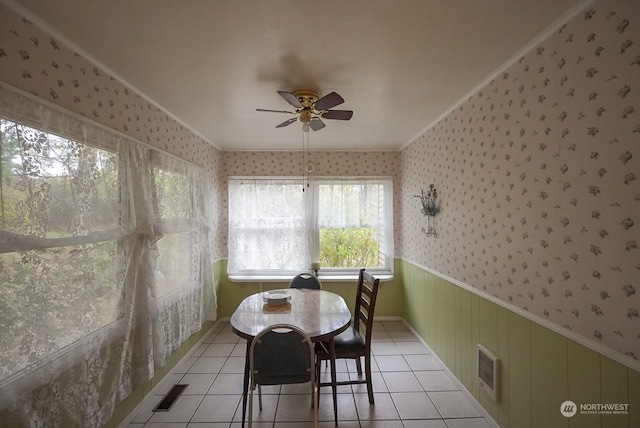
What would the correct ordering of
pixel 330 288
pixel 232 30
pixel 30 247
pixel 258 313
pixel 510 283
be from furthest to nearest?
pixel 330 288 < pixel 258 313 < pixel 510 283 < pixel 232 30 < pixel 30 247

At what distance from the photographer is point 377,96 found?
224 cm

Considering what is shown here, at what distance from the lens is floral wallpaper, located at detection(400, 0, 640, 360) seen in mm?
1121

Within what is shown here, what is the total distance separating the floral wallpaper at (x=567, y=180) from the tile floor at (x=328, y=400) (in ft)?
3.30

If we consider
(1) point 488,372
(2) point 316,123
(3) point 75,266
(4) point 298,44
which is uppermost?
(4) point 298,44

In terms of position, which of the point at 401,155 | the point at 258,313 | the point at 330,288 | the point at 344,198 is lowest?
the point at 330,288

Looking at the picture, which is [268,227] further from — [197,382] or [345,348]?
[345,348]

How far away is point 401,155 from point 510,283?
253cm

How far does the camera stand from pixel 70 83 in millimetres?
1565

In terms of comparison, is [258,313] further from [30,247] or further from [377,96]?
[377,96]

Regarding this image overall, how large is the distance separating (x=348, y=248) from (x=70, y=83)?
11.0 ft

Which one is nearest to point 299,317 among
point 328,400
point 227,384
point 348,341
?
point 348,341

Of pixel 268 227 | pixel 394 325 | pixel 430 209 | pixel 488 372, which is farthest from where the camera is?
pixel 268 227

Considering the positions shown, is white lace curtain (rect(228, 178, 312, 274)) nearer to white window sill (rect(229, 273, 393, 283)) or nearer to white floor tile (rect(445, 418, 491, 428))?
white window sill (rect(229, 273, 393, 283))

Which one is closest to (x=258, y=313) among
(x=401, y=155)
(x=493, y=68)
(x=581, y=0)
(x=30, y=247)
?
(x=30, y=247)
